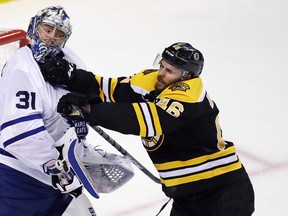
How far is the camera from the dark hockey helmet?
91.5 inches

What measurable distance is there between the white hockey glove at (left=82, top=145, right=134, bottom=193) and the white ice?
→ 1.37 feet

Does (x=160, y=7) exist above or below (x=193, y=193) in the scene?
below

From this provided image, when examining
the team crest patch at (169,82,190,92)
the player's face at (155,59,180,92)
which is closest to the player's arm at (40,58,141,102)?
the player's face at (155,59,180,92)

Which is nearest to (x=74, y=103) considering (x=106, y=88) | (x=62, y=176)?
(x=62, y=176)

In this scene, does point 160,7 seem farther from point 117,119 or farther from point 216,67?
point 117,119

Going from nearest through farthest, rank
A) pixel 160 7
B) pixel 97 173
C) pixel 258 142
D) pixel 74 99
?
pixel 74 99 → pixel 97 173 → pixel 258 142 → pixel 160 7

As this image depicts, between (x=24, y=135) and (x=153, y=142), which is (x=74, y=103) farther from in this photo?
(x=153, y=142)

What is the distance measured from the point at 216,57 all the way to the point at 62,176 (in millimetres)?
3046

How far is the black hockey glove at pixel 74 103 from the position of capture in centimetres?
213

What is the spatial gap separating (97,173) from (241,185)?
576 mm

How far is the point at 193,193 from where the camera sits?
2.47 m

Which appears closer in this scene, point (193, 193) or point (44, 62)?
point (44, 62)

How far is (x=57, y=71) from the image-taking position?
230 centimetres

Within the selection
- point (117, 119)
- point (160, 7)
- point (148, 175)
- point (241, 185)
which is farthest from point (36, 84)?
point (160, 7)
